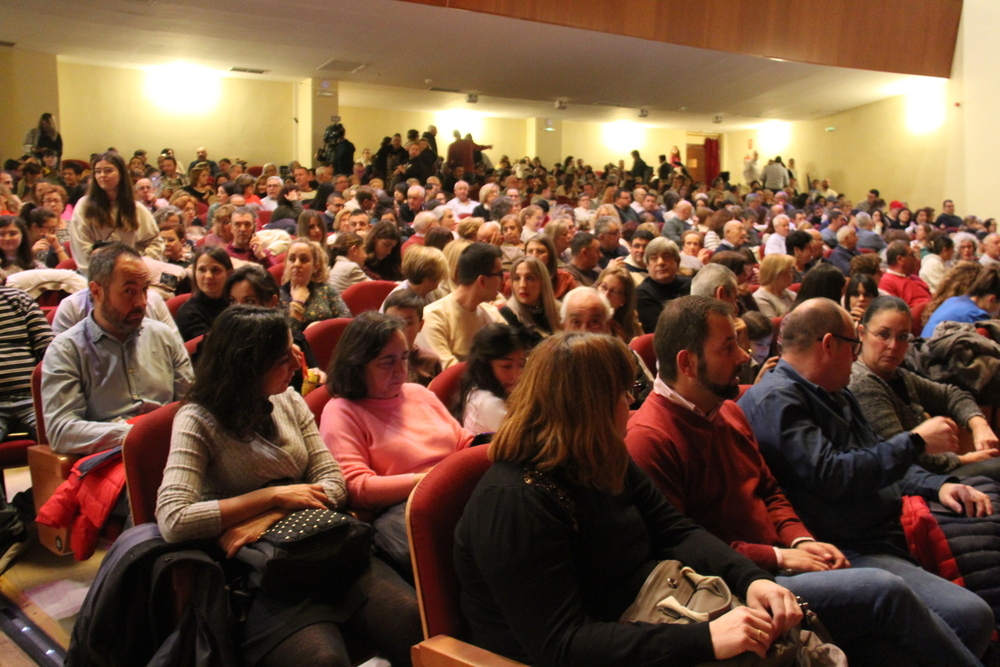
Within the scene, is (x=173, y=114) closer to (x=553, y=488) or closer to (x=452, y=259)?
(x=452, y=259)

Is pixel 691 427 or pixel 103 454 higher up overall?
pixel 691 427

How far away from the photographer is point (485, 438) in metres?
2.19

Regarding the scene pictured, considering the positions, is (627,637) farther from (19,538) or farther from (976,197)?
(976,197)

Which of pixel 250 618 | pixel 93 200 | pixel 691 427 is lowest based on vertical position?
pixel 250 618

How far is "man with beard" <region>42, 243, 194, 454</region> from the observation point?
93.4 inches

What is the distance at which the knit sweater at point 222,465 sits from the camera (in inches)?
65.4

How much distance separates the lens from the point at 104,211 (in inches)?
154

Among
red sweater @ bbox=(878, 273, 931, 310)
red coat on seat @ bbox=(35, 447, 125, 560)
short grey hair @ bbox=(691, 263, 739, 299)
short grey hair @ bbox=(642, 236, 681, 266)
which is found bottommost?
red coat on seat @ bbox=(35, 447, 125, 560)

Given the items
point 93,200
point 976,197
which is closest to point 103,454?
point 93,200

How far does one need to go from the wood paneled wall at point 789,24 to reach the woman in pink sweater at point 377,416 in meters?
7.23

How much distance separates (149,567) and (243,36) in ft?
30.7

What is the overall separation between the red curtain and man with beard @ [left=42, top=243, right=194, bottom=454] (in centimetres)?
1918

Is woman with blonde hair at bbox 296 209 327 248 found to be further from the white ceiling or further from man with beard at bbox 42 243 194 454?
the white ceiling

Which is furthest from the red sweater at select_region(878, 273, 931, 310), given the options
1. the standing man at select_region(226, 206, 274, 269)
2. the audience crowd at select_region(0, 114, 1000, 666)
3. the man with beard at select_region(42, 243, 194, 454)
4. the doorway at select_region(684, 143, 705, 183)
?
the doorway at select_region(684, 143, 705, 183)
